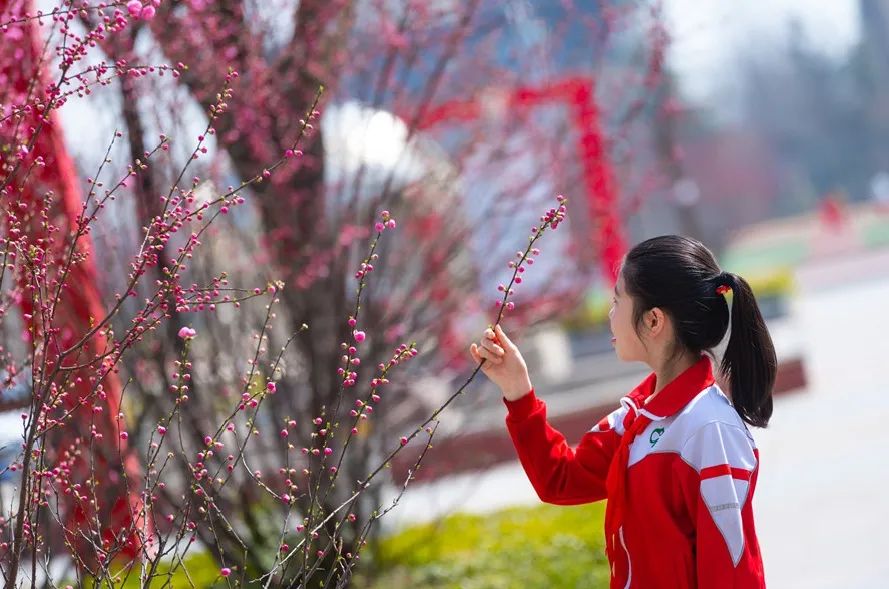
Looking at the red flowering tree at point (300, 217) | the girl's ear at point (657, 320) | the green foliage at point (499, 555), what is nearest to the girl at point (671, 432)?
the girl's ear at point (657, 320)

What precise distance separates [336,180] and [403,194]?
383mm

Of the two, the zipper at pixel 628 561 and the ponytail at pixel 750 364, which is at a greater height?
the ponytail at pixel 750 364

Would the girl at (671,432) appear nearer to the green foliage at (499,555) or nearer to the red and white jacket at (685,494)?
the red and white jacket at (685,494)

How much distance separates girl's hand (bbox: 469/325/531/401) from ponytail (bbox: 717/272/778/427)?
390 mm

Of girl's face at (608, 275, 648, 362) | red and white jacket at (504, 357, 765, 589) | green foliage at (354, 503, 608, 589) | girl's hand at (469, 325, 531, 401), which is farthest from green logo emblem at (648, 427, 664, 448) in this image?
green foliage at (354, 503, 608, 589)

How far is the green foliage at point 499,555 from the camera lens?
17.3 feet

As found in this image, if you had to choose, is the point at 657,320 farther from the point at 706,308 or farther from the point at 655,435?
the point at 655,435

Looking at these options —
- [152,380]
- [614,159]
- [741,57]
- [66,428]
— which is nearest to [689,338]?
[66,428]

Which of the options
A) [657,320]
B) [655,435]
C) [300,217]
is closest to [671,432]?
[655,435]

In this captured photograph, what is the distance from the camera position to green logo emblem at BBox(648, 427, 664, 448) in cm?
222

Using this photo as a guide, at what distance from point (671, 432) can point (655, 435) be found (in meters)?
0.04

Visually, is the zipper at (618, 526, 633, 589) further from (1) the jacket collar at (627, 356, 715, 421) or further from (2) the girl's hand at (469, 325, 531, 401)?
(2) the girl's hand at (469, 325, 531, 401)

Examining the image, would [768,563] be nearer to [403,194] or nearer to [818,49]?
[403,194]

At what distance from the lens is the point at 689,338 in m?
2.32
